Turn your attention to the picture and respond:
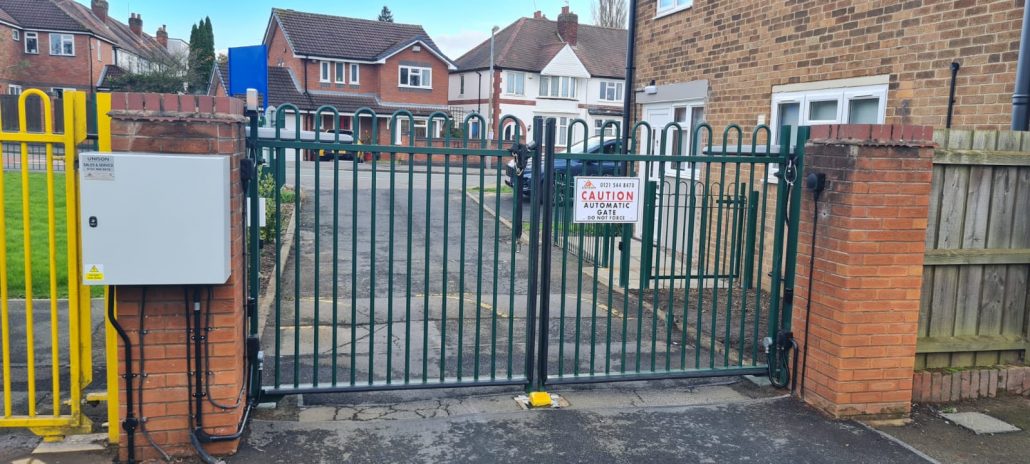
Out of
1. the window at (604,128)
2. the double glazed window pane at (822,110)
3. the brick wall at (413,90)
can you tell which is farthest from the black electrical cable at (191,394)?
the brick wall at (413,90)

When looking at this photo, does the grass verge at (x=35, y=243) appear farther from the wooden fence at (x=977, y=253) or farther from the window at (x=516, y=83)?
the window at (x=516, y=83)

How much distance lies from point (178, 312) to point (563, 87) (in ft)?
142

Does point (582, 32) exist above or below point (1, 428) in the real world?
above

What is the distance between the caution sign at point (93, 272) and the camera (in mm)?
3684

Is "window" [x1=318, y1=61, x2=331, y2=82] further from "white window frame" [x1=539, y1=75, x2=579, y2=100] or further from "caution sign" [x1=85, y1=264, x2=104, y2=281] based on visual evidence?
"caution sign" [x1=85, y1=264, x2=104, y2=281]

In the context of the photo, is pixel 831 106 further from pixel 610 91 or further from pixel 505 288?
pixel 610 91

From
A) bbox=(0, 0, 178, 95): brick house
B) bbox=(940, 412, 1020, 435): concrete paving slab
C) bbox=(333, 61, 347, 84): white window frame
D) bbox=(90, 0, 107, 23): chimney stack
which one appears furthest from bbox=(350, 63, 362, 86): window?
bbox=(940, 412, 1020, 435): concrete paving slab

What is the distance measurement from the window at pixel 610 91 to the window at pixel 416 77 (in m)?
10.4

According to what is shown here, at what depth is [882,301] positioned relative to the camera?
16.2 feet

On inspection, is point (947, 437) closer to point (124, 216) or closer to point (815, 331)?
point (815, 331)

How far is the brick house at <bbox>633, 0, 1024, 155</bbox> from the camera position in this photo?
20.7 feet

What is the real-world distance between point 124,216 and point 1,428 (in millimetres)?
1620

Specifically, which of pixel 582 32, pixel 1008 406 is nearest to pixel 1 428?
pixel 1008 406

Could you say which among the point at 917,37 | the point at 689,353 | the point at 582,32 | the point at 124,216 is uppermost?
the point at 582,32
